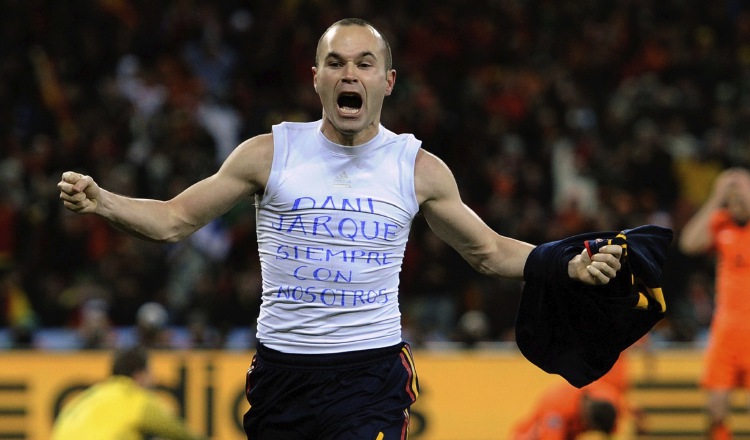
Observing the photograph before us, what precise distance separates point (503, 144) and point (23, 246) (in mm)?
5709

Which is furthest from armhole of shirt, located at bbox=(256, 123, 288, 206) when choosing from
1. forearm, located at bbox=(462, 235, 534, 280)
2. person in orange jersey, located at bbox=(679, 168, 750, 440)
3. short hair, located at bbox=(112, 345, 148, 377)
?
person in orange jersey, located at bbox=(679, 168, 750, 440)

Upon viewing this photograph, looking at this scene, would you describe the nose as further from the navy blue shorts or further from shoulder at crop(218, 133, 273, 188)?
the navy blue shorts

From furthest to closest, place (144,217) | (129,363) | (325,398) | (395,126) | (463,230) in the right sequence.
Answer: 1. (395,126)
2. (129,363)
3. (463,230)
4. (325,398)
5. (144,217)

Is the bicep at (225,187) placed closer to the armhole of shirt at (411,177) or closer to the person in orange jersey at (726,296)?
the armhole of shirt at (411,177)

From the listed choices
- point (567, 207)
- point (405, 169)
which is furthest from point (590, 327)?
point (567, 207)

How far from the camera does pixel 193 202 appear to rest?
445 cm

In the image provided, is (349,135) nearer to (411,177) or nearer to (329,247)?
(411,177)

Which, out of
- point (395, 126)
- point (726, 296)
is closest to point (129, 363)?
point (726, 296)

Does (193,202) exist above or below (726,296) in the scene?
above

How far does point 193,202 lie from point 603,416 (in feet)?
13.8

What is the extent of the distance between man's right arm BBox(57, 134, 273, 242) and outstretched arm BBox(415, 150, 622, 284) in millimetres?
589

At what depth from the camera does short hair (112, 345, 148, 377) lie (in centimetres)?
777

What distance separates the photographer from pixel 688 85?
16.0 meters

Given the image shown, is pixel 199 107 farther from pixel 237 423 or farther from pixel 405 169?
pixel 405 169
